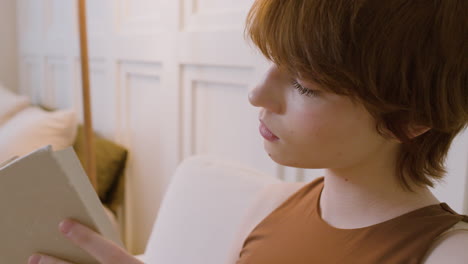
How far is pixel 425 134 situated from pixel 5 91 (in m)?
2.44

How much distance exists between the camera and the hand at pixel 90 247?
63 cm

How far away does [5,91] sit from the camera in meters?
2.60

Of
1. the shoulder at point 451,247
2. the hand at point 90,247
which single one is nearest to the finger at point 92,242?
the hand at point 90,247

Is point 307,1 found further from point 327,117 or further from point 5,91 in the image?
point 5,91

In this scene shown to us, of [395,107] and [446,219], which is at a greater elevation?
[395,107]

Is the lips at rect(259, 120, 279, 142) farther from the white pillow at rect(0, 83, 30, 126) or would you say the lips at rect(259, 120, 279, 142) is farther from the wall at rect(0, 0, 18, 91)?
the wall at rect(0, 0, 18, 91)

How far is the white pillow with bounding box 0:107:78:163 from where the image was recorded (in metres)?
1.94

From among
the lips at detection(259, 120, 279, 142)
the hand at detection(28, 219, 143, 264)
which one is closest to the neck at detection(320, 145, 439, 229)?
the lips at detection(259, 120, 279, 142)

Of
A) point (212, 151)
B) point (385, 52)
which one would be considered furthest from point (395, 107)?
point (212, 151)

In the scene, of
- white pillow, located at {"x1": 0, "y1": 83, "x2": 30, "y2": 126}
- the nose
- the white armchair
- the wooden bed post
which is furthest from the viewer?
white pillow, located at {"x1": 0, "y1": 83, "x2": 30, "y2": 126}

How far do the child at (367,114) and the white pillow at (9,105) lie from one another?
1.93 metres

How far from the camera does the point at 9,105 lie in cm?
244

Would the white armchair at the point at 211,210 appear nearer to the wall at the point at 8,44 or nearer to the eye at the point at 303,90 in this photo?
the eye at the point at 303,90

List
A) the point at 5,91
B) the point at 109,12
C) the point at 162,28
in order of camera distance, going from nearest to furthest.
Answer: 1. the point at 162,28
2. the point at 109,12
3. the point at 5,91
